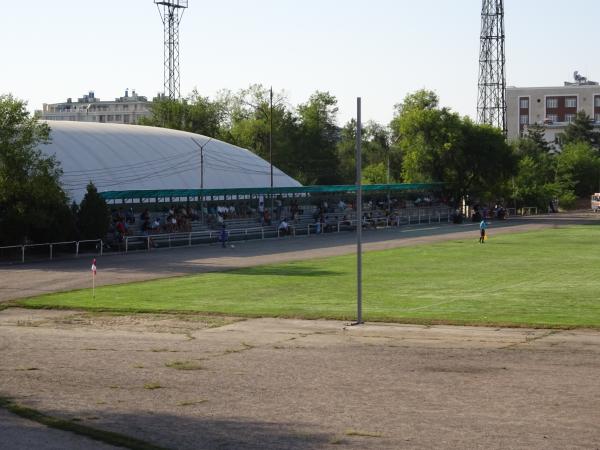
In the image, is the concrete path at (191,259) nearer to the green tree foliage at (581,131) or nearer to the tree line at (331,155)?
the tree line at (331,155)

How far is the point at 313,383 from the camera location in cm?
2066

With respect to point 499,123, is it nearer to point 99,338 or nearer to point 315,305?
point 315,305

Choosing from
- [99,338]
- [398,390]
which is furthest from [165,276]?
[398,390]

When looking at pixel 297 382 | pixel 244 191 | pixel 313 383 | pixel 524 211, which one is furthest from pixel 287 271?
pixel 524 211

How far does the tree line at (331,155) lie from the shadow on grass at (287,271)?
12.6 m

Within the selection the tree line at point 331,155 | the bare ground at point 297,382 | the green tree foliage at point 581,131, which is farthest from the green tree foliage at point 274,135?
the bare ground at point 297,382

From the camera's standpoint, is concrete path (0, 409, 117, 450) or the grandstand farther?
the grandstand

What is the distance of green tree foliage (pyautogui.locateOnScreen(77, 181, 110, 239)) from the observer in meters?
56.9

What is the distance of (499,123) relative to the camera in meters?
124

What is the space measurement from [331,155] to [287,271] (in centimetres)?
10229

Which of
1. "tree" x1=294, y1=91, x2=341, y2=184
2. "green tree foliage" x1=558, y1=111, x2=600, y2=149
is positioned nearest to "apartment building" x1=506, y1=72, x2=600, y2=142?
"green tree foliage" x1=558, y1=111, x2=600, y2=149

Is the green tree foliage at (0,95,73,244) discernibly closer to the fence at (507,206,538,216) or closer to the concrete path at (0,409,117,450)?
the concrete path at (0,409,117,450)

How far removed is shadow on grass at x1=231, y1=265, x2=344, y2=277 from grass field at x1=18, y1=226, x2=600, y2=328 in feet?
0.15

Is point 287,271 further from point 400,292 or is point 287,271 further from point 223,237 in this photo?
point 223,237
